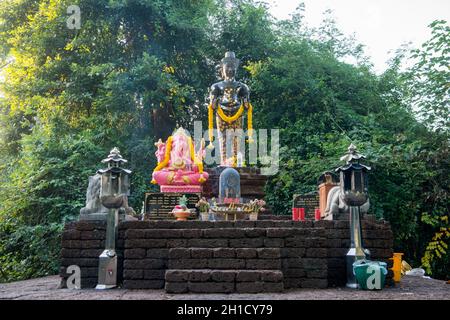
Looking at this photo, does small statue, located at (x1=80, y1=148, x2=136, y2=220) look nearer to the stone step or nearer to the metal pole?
the stone step

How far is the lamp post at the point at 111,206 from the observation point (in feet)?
21.2

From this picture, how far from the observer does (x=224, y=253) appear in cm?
616

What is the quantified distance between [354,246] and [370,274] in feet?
1.80

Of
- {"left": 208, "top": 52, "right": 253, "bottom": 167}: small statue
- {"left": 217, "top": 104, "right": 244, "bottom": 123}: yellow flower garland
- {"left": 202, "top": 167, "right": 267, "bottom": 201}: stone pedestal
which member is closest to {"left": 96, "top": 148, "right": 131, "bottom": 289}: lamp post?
{"left": 202, "top": 167, "right": 267, "bottom": 201}: stone pedestal

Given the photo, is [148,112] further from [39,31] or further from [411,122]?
[411,122]

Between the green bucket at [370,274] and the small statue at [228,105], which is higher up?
the small statue at [228,105]

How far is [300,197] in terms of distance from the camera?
10.1 metres

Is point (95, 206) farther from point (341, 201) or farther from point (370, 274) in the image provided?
point (370, 274)

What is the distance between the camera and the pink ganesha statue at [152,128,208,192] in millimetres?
9820

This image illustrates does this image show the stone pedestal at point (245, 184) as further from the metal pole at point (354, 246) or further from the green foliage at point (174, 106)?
the metal pole at point (354, 246)

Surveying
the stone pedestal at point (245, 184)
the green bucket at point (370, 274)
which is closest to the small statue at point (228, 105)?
the stone pedestal at point (245, 184)

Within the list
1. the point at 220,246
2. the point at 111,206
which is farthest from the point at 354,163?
the point at 111,206

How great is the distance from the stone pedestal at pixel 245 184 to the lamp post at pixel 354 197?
12.4 feet

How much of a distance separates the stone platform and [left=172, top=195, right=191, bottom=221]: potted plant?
1310mm
